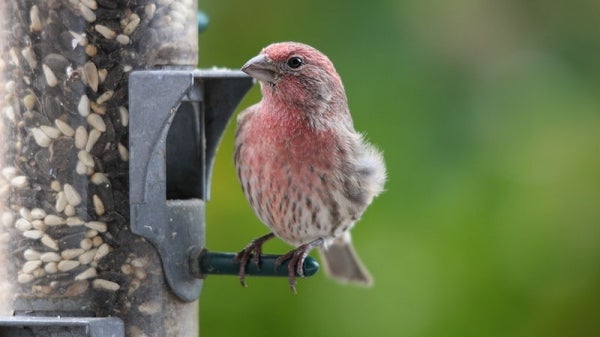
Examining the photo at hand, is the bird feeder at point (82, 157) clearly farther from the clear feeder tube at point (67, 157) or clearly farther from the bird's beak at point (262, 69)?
the bird's beak at point (262, 69)

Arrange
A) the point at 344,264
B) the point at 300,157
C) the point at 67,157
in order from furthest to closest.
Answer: the point at 344,264 < the point at 300,157 < the point at 67,157

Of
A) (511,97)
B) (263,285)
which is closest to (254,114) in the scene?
(263,285)

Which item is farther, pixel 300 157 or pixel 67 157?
pixel 300 157

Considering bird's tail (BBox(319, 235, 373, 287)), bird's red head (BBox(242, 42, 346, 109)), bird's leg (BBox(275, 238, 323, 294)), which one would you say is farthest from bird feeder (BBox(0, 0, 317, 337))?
bird's tail (BBox(319, 235, 373, 287))

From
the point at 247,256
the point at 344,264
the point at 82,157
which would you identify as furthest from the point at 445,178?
the point at 82,157

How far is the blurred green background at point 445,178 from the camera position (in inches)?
244

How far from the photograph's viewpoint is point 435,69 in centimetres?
655

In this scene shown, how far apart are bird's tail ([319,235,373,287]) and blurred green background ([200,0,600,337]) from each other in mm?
66

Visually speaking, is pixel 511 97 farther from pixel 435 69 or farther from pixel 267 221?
pixel 267 221

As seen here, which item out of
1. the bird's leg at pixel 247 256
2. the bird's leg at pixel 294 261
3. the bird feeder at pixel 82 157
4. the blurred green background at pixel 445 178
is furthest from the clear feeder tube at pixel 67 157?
the blurred green background at pixel 445 178

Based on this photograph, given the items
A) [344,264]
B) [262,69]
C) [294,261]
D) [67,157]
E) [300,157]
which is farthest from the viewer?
[344,264]

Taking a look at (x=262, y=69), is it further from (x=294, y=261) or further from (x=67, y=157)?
(x=67, y=157)

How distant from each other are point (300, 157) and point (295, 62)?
0.37 meters

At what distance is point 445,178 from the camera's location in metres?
6.29
